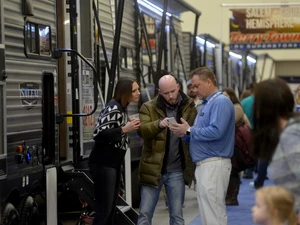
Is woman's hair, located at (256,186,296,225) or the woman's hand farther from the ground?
the woman's hand

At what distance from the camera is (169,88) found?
7914 millimetres

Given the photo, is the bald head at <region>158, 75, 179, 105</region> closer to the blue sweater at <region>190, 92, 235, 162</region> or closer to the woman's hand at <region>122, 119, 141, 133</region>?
the woman's hand at <region>122, 119, 141, 133</region>

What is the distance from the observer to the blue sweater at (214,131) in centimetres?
714

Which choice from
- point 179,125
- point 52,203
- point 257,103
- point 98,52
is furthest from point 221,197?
point 98,52

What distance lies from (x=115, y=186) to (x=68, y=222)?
2919 millimetres

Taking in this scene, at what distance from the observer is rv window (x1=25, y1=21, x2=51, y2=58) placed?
807 cm

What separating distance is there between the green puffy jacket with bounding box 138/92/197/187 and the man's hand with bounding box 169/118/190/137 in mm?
361

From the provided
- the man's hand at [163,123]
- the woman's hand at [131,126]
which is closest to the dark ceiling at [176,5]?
the woman's hand at [131,126]

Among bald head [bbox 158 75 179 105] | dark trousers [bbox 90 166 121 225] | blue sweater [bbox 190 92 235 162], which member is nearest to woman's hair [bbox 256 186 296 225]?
blue sweater [bbox 190 92 235 162]

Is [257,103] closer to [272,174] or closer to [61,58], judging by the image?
[272,174]

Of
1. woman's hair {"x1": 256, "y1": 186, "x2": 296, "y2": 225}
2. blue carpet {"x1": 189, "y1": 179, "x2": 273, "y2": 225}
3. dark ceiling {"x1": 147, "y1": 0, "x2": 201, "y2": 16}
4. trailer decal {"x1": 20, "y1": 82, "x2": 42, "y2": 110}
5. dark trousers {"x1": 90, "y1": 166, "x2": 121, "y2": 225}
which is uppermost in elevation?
dark ceiling {"x1": 147, "y1": 0, "x2": 201, "y2": 16}

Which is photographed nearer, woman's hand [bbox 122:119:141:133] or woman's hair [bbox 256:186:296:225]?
woman's hair [bbox 256:186:296:225]

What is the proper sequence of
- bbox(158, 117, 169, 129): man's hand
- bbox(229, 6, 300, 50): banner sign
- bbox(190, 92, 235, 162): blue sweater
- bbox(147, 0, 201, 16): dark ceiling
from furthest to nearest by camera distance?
1. bbox(229, 6, 300, 50): banner sign
2. bbox(147, 0, 201, 16): dark ceiling
3. bbox(158, 117, 169, 129): man's hand
4. bbox(190, 92, 235, 162): blue sweater

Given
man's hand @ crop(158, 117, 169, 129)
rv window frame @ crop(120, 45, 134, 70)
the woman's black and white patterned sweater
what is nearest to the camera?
man's hand @ crop(158, 117, 169, 129)
